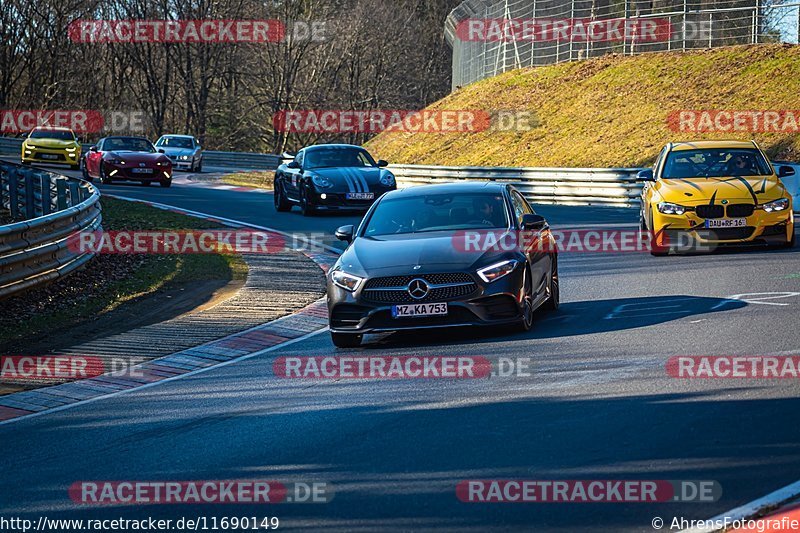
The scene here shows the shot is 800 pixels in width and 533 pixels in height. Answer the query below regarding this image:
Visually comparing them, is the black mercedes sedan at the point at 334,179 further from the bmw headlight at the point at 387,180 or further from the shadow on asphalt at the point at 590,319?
the shadow on asphalt at the point at 590,319

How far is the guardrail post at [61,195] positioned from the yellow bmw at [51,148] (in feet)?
66.4

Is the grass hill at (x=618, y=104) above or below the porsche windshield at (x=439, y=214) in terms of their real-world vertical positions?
above

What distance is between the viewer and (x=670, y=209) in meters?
16.2

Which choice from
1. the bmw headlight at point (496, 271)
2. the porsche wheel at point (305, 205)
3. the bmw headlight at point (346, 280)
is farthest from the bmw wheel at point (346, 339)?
the porsche wheel at point (305, 205)

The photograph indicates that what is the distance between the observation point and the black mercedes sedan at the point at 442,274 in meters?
10.4

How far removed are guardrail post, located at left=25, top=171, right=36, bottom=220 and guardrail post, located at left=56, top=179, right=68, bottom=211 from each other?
3.63ft

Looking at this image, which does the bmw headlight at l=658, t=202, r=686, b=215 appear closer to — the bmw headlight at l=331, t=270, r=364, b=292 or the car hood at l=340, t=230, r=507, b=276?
the car hood at l=340, t=230, r=507, b=276

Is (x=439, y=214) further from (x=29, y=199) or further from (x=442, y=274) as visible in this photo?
(x=29, y=199)

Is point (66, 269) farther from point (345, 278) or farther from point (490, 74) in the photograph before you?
point (490, 74)

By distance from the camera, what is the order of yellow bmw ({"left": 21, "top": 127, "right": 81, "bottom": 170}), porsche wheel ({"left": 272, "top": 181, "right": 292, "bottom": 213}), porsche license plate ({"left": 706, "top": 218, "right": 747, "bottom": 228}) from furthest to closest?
yellow bmw ({"left": 21, "top": 127, "right": 81, "bottom": 170}) < porsche wheel ({"left": 272, "top": 181, "right": 292, "bottom": 213}) < porsche license plate ({"left": 706, "top": 218, "right": 747, "bottom": 228})

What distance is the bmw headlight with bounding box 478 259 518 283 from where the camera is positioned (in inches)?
412

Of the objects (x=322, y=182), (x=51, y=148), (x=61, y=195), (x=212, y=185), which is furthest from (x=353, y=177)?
(x=51, y=148)

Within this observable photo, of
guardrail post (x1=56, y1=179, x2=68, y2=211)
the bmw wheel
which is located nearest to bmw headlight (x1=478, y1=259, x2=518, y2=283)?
the bmw wheel

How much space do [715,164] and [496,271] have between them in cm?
763
